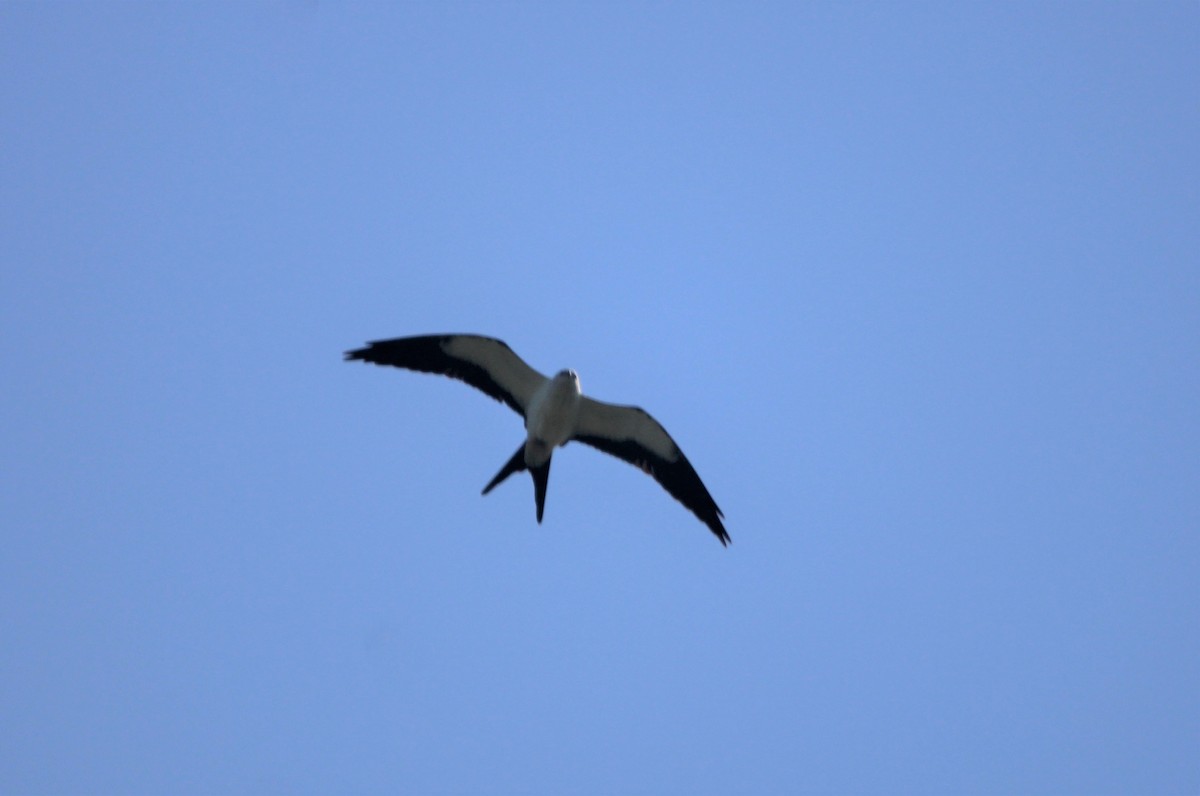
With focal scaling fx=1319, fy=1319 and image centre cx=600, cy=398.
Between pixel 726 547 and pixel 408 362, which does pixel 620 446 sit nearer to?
pixel 726 547

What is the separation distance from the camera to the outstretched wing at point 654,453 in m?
15.7

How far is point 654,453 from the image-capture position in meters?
15.9

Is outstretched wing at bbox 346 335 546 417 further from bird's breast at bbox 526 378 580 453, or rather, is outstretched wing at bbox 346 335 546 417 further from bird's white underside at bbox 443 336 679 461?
bird's breast at bbox 526 378 580 453

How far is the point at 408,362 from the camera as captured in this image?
1507cm

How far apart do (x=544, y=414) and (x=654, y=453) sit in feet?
5.28

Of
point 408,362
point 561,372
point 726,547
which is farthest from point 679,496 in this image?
point 408,362

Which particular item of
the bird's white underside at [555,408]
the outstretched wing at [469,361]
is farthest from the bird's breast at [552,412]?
the outstretched wing at [469,361]

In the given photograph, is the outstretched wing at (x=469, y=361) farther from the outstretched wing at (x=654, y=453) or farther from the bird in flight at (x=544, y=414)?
the outstretched wing at (x=654, y=453)

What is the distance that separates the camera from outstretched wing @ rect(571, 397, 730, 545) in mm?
15695

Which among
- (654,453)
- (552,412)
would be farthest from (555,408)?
(654,453)

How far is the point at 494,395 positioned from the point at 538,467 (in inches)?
39.5

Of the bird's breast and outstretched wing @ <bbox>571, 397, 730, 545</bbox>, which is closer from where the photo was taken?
the bird's breast

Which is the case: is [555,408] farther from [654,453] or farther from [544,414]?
[654,453]

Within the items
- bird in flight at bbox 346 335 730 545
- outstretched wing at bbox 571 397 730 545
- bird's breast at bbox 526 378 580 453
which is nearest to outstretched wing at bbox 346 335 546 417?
bird in flight at bbox 346 335 730 545
